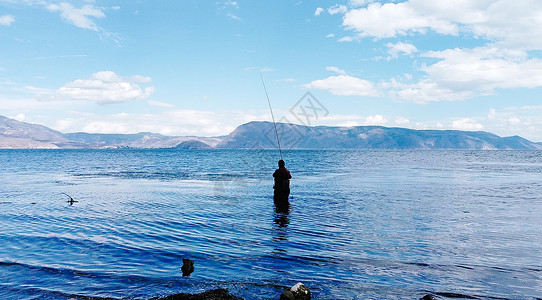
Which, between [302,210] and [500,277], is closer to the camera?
[500,277]

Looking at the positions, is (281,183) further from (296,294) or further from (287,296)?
(287,296)

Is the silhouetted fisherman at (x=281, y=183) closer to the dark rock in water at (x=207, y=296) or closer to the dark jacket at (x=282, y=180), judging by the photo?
the dark jacket at (x=282, y=180)

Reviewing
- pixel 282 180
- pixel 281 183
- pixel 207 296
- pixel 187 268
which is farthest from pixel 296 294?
pixel 281 183

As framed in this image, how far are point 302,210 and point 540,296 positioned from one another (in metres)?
12.7

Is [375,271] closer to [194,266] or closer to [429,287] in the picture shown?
[429,287]

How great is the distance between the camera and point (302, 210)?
65.2 ft

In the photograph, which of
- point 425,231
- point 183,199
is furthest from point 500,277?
point 183,199

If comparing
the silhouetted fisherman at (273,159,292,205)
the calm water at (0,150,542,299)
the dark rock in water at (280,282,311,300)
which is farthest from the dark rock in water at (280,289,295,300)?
the silhouetted fisherman at (273,159,292,205)

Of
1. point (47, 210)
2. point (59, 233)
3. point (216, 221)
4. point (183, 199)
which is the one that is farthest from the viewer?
point (183, 199)

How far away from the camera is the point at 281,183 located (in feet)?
64.8

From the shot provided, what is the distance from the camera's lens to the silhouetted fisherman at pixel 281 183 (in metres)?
19.4

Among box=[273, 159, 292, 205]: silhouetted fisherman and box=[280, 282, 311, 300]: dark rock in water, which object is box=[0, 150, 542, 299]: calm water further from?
box=[273, 159, 292, 205]: silhouetted fisherman

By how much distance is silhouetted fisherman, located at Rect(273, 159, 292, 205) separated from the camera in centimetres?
1936

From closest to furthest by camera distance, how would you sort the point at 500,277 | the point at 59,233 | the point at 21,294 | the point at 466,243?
the point at 21,294 < the point at 500,277 < the point at 466,243 < the point at 59,233
